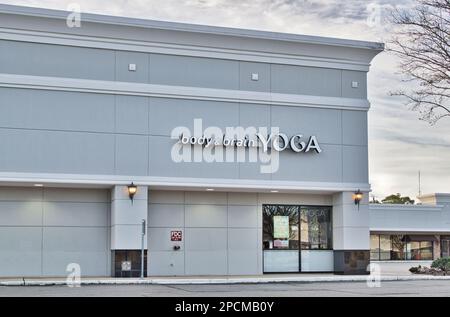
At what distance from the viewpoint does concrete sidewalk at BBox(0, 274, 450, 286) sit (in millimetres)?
26966

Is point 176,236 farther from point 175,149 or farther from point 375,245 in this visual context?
point 375,245

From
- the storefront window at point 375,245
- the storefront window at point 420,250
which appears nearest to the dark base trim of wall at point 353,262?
the storefront window at point 375,245

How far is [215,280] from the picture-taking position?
28.6 metres

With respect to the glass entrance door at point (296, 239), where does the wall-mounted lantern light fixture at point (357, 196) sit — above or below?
above

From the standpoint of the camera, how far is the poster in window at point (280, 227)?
33.2m

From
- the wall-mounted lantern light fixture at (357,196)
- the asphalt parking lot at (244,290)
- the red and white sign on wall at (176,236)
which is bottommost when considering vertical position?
the asphalt parking lot at (244,290)

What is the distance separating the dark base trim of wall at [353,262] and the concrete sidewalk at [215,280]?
0.78 metres

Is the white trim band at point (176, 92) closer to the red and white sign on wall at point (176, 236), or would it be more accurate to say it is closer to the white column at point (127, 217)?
the white column at point (127, 217)

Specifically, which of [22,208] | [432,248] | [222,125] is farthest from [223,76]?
[432,248]

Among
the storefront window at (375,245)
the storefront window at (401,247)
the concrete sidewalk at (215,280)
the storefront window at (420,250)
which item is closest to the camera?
the concrete sidewalk at (215,280)

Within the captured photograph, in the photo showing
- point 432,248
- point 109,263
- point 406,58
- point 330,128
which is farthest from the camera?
point 432,248

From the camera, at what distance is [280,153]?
31.9m

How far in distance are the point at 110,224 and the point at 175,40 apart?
727 cm

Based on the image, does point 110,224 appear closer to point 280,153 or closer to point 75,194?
point 75,194
